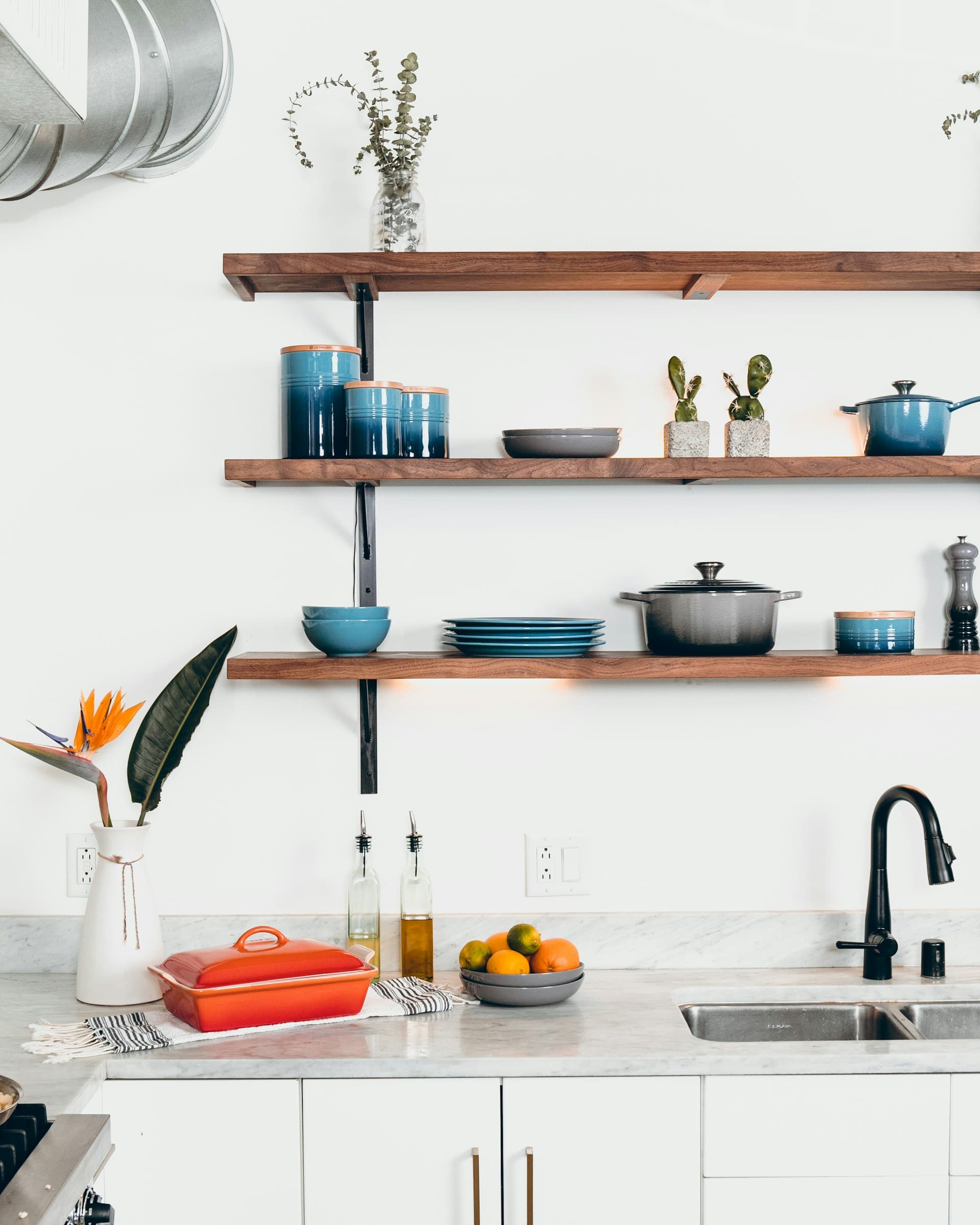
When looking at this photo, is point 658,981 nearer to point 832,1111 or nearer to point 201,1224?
point 832,1111

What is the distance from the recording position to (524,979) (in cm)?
193

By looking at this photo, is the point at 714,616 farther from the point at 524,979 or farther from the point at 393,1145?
the point at 393,1145

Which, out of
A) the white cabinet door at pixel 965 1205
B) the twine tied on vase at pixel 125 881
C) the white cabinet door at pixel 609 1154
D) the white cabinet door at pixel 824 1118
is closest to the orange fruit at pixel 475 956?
the white cabinet door at pixel 609 1154

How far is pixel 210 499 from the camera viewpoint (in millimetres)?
2230

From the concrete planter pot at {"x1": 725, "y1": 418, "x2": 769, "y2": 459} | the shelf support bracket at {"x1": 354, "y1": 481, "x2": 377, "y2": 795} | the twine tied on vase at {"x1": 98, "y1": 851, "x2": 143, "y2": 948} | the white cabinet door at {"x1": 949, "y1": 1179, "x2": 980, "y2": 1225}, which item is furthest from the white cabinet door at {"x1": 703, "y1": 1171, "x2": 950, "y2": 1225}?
the concrete planter pot at {"x1": 725, "y1": 418, "x2": 769, "y2": 459}

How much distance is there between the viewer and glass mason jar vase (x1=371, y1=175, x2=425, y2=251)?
2096 millimetres

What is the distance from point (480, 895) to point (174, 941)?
0.58 m

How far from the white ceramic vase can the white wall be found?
7.2 inches

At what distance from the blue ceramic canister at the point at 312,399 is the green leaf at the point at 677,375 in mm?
582

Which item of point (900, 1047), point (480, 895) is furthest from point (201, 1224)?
point (900, 1047)

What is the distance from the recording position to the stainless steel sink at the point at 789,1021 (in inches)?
80.5

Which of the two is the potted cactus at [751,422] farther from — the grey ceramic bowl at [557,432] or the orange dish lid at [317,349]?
the orange dish lid at [317,349]

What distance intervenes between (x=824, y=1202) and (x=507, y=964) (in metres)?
0.59

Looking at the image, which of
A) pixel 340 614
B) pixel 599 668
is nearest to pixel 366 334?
pixel 340 614
